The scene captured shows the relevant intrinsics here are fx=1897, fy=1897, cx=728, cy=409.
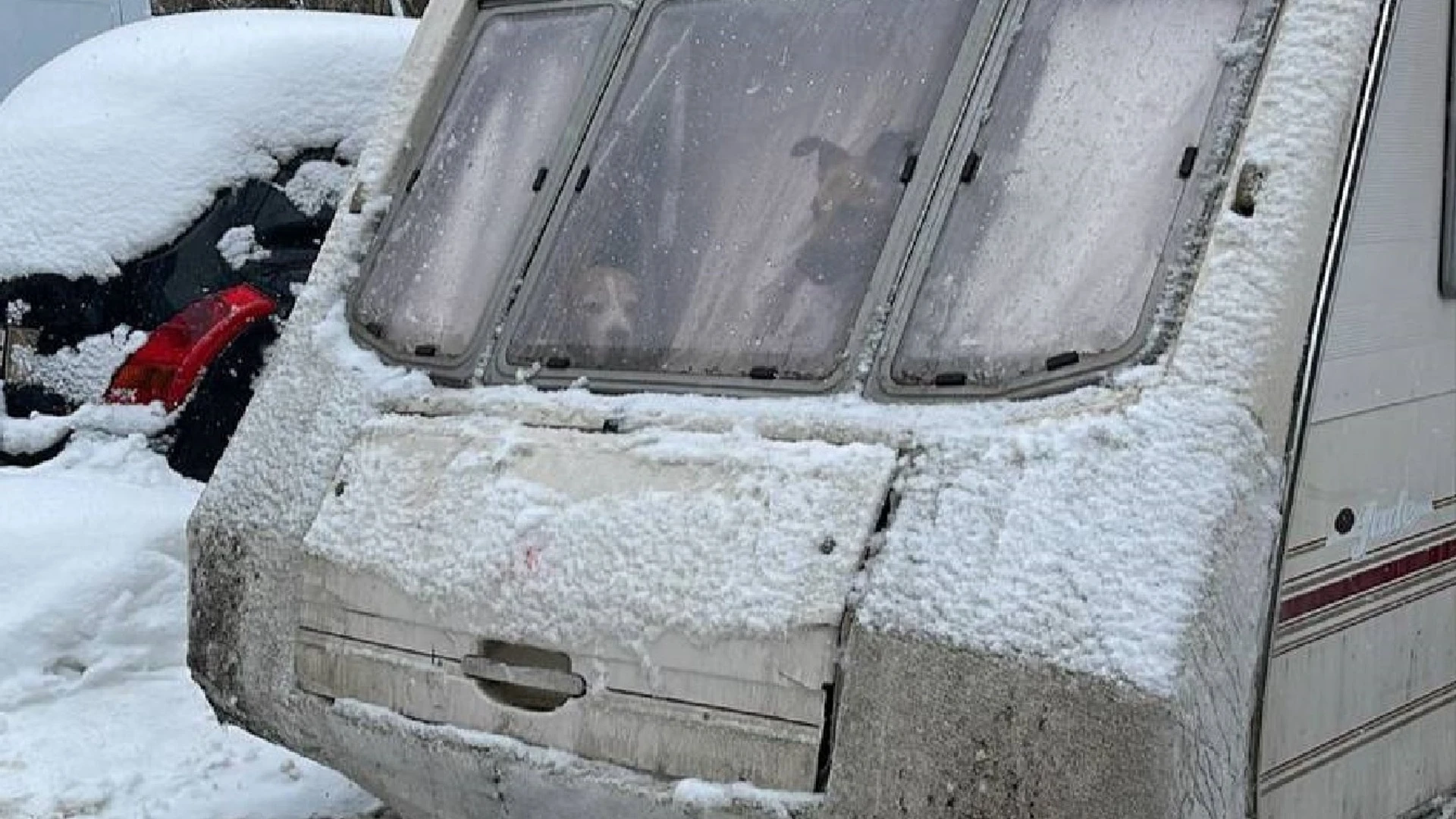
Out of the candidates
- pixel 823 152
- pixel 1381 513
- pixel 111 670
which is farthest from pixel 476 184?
pixel 111 670

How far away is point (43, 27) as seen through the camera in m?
13.9

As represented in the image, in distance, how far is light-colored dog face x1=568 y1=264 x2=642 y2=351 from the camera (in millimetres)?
3900

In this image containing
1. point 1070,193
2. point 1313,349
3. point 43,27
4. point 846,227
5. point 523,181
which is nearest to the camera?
point 1313,349

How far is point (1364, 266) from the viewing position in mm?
3377

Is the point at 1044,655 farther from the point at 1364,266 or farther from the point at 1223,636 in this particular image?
the point at 1364,266

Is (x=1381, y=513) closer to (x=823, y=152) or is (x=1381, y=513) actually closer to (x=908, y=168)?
(x=908, y=168)

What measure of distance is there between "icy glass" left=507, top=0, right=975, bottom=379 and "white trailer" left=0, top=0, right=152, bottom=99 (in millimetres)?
10630

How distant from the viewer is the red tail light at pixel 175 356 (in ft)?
20.6

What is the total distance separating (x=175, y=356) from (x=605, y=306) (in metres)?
2.80

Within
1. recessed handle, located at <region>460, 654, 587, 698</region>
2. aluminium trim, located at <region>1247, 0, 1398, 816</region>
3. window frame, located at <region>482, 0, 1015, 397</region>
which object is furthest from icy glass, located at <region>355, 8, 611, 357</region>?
aluminium trim, located at <region>1247, 0, 1398, 816</region>

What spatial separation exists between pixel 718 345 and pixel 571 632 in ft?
2.13

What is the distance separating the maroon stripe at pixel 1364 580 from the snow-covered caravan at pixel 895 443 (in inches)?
0.4

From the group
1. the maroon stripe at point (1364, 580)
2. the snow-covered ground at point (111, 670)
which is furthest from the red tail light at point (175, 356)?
the maroon stripe at point (1364, 580)

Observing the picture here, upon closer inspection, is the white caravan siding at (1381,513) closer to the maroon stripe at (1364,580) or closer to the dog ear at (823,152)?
the maroon stripe at (1364,580)
